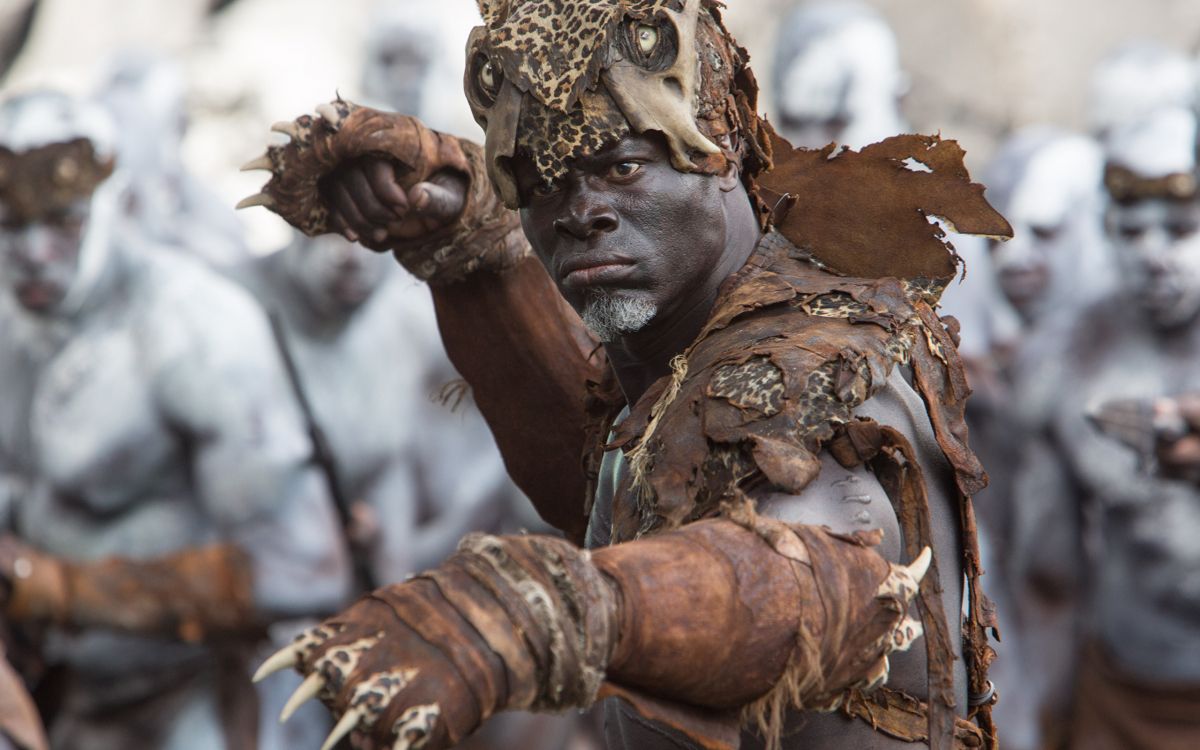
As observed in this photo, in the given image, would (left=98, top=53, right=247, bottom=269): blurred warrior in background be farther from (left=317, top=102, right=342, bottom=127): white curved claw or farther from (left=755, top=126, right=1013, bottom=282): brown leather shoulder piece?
(left=755, top=126, right=1013, bottom=282): brown leather shoulder piece

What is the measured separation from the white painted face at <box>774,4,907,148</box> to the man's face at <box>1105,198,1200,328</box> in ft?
7.17

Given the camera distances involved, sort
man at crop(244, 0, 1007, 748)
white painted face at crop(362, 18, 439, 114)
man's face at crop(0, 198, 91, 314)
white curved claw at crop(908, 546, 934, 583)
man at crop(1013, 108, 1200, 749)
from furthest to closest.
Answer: white painted face at crop(362, 18, 439, 114) < man at crop(1013, 108, 1200, 749) < man's face at crop(0, 198, 91, 314) < white curved claw at crop(908, 546, 934, 583) < man at crop(244, 0, 1007, 748)

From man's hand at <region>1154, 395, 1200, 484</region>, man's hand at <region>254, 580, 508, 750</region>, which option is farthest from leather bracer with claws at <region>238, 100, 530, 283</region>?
man's hand at <region>1154, 395, 1200, 484</region>

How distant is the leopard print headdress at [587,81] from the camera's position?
304 centimetres

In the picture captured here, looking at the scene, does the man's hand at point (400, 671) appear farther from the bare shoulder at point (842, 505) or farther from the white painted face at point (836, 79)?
the white painted face at point (836, 79)

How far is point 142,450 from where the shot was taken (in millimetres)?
7078

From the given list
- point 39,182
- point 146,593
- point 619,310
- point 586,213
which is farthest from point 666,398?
point 39,182

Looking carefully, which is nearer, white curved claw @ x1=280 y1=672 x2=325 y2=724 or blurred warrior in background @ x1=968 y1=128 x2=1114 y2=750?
white curved claw @ x1=280 y1=672 x2=325 y2=724

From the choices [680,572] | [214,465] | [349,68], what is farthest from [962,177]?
[349,68]

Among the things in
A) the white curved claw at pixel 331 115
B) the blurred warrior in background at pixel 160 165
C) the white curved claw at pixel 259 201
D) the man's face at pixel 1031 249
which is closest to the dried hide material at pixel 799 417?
the white curved claw at pixel 331 115

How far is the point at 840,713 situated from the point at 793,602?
0.50 metres

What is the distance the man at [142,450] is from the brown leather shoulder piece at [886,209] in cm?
372

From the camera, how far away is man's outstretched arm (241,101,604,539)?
3449 mm

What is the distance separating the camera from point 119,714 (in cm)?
705
